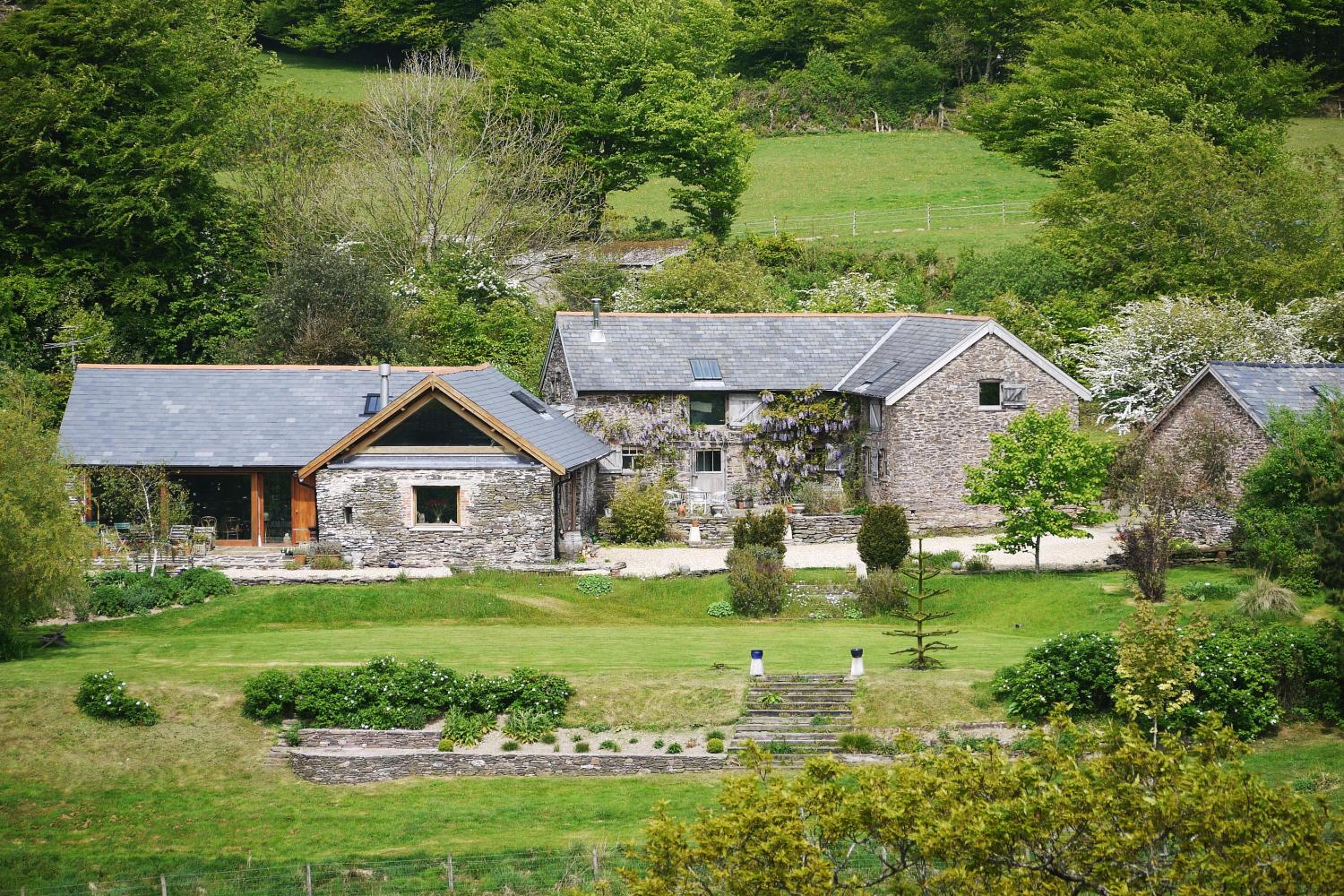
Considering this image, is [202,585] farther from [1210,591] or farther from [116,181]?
[1210,591]

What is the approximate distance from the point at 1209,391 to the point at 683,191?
109 ft

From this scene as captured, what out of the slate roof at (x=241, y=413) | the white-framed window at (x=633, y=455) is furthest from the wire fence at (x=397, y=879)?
the white-framed window at (x=633, y=455)

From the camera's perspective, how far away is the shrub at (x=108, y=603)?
1448 inches

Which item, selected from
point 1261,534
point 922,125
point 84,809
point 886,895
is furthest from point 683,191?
point 886,895

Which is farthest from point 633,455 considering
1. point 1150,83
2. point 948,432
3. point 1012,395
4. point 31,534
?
point 1150,83

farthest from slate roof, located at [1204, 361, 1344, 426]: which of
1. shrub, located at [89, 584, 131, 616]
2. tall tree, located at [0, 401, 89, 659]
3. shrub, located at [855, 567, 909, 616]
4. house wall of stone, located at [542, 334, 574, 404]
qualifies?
tall tree, located at [0, 401, 89, 659]

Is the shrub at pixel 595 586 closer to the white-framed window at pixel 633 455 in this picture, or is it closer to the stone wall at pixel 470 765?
the white-framed window at pixel 633 455

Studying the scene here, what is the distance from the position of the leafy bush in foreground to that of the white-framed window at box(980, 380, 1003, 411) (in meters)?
21.4

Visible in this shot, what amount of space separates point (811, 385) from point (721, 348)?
3294mm

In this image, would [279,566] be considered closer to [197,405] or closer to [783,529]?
[197,405]

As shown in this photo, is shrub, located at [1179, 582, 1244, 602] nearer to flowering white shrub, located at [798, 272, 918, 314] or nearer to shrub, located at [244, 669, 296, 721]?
shrub, located at [244, 669, 296, 721]

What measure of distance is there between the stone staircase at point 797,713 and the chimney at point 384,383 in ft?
58.2

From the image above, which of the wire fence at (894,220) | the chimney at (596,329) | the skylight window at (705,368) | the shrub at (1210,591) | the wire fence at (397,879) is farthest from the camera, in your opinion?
the wire fence at (894,220)

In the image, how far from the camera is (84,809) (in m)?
26.2
